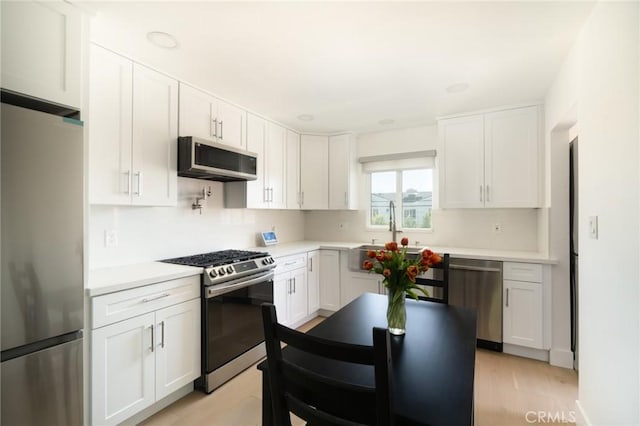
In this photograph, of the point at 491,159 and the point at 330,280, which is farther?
the point at 330,280

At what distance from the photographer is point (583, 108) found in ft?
5.78

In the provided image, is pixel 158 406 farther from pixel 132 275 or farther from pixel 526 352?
pixel 526 352

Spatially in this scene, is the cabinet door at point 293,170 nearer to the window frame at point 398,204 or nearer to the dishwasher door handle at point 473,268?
the window frame at point 398,204

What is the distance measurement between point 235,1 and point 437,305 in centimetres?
205

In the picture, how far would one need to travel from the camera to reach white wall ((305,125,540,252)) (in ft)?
10.8

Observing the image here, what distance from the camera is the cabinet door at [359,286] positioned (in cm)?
347

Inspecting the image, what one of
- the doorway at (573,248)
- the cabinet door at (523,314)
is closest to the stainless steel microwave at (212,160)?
the cabinet door at (523,314)

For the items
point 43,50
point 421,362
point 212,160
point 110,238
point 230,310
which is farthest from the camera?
point 212,160

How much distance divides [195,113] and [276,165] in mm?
1191

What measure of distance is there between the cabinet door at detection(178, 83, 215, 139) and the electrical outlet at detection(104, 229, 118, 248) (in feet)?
3.03

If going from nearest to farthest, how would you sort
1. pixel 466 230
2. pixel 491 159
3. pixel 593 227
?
1. pixel 593 227
2. pixel 491 159
3. pixel 466 230

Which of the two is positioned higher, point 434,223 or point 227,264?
point 434,223

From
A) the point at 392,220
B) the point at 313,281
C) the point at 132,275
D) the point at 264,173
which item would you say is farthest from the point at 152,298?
the point at 392,220

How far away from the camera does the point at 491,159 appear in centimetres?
313
